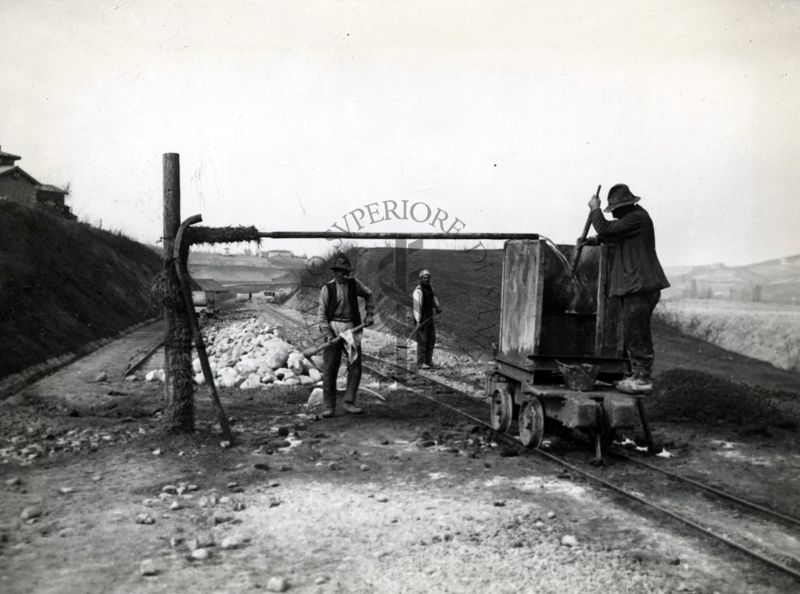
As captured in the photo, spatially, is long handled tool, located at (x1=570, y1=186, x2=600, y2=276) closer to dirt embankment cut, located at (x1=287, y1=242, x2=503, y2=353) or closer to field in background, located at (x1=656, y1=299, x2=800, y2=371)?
dirt embankment cut, located at (x1=287, y1=242, x2=503, y2=353)

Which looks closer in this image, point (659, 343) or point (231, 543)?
point (231, 543)

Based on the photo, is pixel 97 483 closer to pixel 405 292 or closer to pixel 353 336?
pixel 353 336

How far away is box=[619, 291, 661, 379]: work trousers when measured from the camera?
7.42 m

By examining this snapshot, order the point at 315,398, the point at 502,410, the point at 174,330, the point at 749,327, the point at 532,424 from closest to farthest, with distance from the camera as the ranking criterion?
the point at 532,424, the point at 174,330, the point at 502,410, the point at 315,398, the point at 749,327

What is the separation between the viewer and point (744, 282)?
91.9 feet

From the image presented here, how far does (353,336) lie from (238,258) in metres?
92.8

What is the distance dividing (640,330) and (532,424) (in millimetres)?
1625

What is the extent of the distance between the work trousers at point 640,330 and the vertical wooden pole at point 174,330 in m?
5.40

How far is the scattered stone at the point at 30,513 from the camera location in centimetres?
574

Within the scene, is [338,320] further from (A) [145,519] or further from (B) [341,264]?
(A) [145,519]

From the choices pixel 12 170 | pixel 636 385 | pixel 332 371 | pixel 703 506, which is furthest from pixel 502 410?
pixel 12 170

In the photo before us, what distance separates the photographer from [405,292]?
3081 cm

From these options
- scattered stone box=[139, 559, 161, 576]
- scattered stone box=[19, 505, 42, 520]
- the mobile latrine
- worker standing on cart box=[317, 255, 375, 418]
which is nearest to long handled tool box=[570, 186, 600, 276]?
the mobile latrine

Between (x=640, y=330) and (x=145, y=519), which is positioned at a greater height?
(x=640, y=330)
